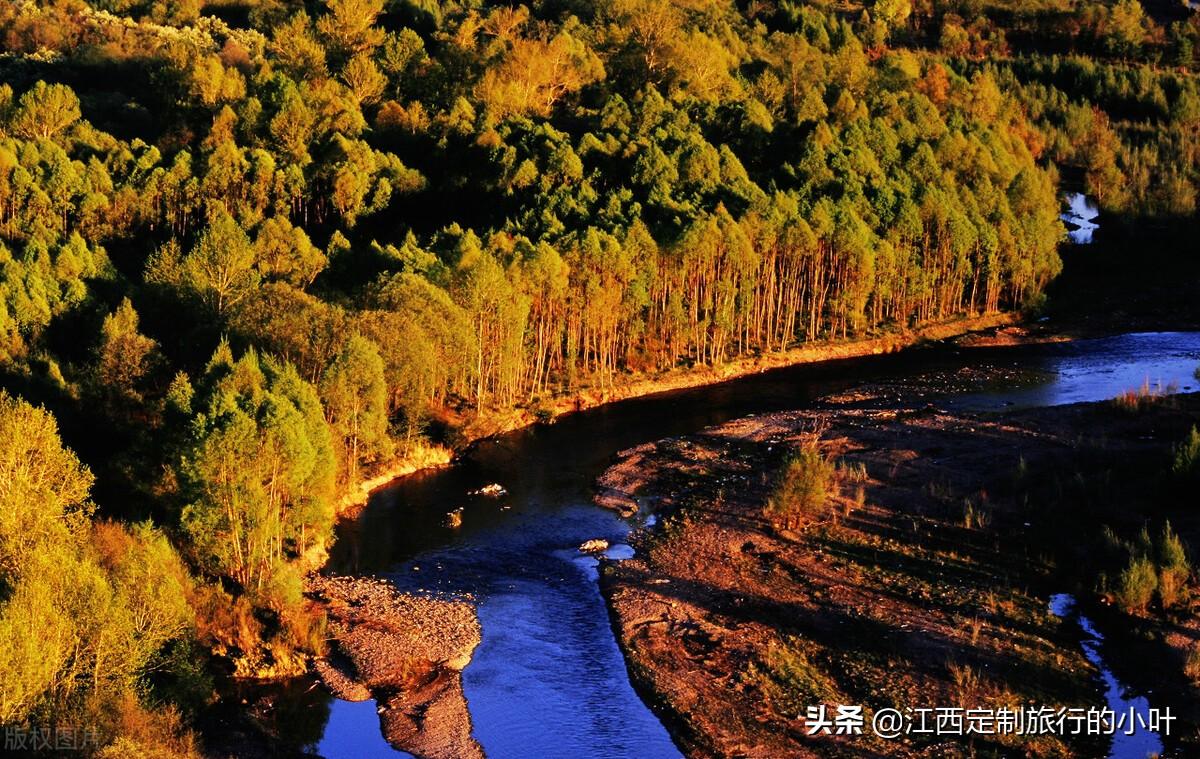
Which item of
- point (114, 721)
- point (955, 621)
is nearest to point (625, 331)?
point (955, 621)

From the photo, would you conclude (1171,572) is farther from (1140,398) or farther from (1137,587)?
(1140,398)

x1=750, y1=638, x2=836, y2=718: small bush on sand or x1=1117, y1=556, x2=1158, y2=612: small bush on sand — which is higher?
x1=1117, y1=556, x2=1158, y2=612: small bush on sand

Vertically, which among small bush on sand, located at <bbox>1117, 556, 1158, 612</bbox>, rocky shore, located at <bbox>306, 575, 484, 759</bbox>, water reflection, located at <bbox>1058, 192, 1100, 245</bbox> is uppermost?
water reflection, located at <bbox>1058, 192, 1100, 245</bbox>

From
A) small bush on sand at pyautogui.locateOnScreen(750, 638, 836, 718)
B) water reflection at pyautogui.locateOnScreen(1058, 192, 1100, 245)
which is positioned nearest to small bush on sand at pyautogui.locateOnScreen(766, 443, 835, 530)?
small bush on sand at pyautogui.locateOnScreen(750, 638, 836, 718)

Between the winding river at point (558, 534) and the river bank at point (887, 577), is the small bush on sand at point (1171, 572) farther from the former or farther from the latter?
the winding river at point (558, 534)

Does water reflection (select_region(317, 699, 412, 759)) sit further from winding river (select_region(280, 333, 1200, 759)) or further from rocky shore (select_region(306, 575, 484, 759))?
rocky shore (select_region(306, 575, 484, 759))

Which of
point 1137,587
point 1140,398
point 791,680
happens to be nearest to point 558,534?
point 791,680

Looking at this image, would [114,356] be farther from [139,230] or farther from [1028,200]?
[1028,200]
